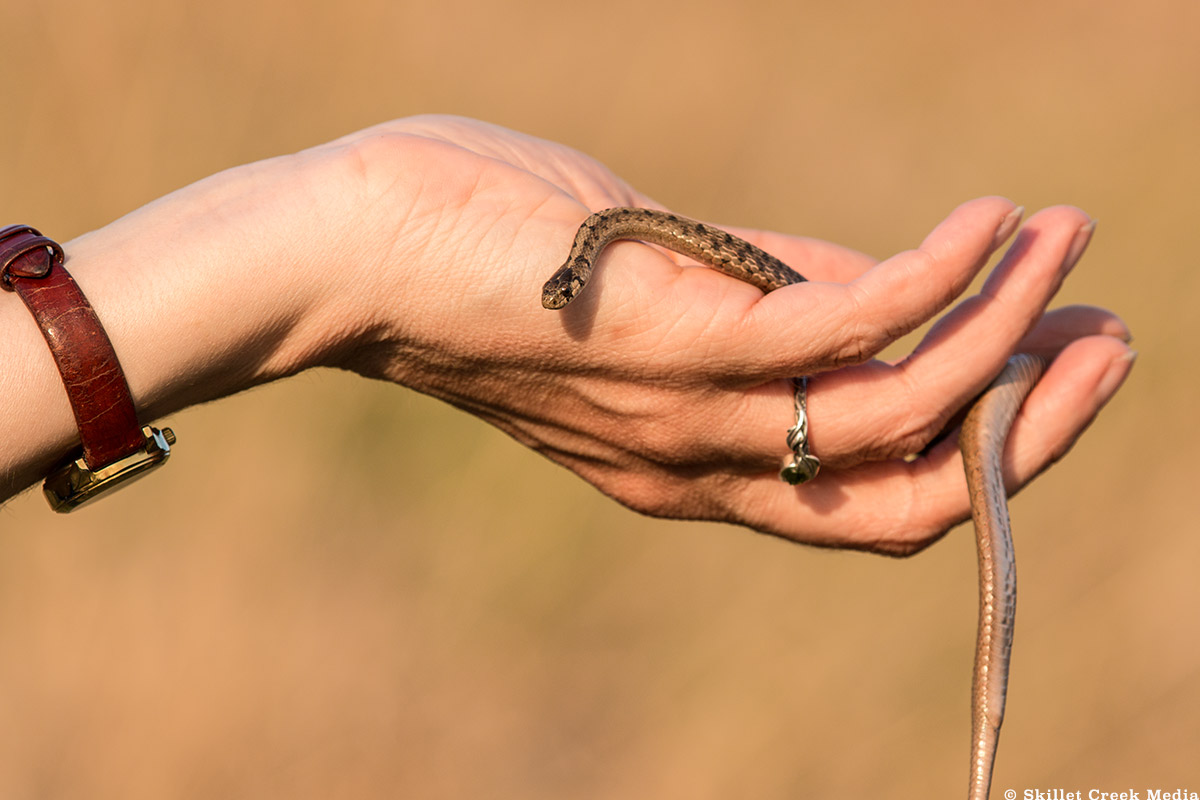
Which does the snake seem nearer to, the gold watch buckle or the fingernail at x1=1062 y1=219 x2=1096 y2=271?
the fingernail at x1=1062 y1=219 x2=1096 y2=271

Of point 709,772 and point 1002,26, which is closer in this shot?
point 709,772

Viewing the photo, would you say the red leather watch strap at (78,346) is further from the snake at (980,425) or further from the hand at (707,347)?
the snake at (980,425)

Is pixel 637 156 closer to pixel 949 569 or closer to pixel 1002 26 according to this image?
pixel 1002 26

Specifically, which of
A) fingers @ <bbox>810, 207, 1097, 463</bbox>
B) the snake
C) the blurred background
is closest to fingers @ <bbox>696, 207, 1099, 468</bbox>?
fingers @ <bbox>810, 207, 1097, 463</bbox>

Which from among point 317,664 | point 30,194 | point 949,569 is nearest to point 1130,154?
point 949,569

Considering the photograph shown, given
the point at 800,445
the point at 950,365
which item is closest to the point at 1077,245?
the point at 950,365
